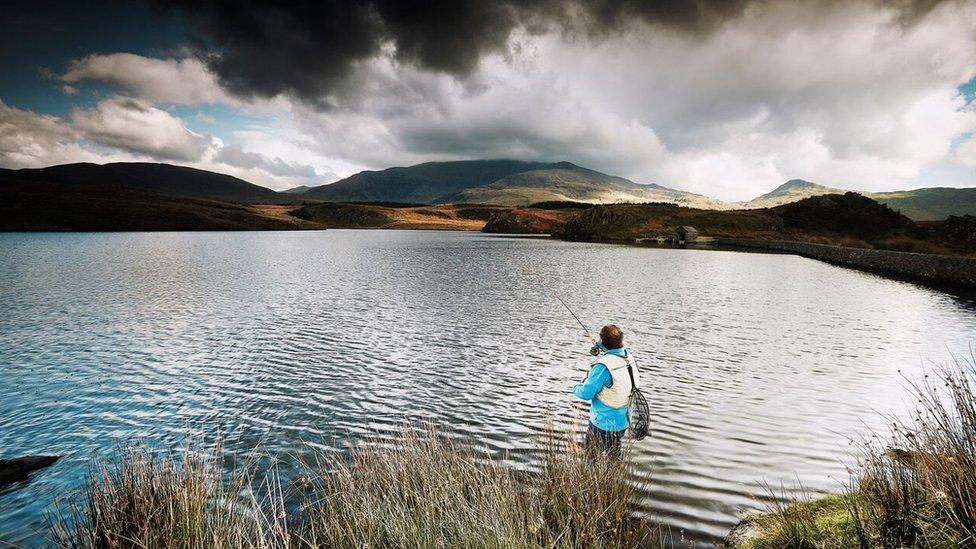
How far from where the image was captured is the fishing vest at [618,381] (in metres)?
8.09

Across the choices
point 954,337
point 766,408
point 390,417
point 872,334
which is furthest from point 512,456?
point 954,337

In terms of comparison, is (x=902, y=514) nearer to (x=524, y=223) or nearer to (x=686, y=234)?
(x=686, y=234)

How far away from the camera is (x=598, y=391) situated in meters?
8.23

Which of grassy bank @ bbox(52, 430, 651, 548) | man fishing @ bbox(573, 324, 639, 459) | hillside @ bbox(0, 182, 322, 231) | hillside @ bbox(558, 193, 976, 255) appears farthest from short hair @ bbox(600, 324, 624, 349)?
hillside @ bbox(0, 182, 322, 231)

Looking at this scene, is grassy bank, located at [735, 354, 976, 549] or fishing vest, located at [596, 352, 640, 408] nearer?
grassy bank, located at [735, 354, 976, 549]

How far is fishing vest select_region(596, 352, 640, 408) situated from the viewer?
8.09 metres

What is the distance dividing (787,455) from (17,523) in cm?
1359

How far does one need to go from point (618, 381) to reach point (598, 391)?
1.26ft

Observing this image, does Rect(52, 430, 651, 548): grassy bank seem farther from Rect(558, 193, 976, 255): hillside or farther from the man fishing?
Rect(558, 193, 976, 255): hillside

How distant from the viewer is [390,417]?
12.0 m

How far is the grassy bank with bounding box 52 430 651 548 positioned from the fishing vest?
1260 mm

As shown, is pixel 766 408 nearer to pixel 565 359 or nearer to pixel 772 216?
pixel 565 359

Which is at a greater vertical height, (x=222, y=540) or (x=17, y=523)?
(x=222, y=540)

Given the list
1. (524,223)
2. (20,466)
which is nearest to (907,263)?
(20,466)
